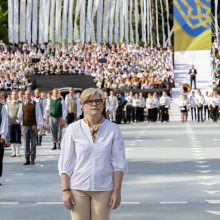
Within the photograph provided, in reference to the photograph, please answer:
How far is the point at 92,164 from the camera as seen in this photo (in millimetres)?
8734

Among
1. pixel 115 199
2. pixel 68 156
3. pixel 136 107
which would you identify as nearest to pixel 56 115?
pixel 68 156

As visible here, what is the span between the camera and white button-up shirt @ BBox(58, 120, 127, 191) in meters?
8.70

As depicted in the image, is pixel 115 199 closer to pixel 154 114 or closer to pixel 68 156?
pixel 68 156

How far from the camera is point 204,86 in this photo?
240 feet

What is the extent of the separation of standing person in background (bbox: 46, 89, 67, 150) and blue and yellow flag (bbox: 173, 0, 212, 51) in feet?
126

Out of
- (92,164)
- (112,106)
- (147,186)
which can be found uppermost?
(92,164)

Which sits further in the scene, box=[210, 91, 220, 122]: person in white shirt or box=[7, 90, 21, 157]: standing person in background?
box=[210, 91, 220, 122]: person in white shirt

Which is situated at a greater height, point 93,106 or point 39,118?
point 93,106

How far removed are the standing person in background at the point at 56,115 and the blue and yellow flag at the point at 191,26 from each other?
126ft

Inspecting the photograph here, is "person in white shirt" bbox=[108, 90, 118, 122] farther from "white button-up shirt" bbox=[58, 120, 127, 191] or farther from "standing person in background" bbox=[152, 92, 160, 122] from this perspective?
"white button-up shirt" bbox=[58, 120, 127, 191]

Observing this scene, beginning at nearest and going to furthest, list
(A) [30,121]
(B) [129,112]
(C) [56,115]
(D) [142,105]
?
(A) [30,121] < (C) [56,115] < (D) [142,105] < (B) [129,112]

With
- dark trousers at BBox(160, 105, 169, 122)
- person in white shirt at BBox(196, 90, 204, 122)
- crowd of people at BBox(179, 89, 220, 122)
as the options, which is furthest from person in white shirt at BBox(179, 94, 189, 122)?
dark trousers at BBox(160, 105, 169, 122)

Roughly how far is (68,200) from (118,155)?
532 mm

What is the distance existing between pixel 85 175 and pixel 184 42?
198 ft
